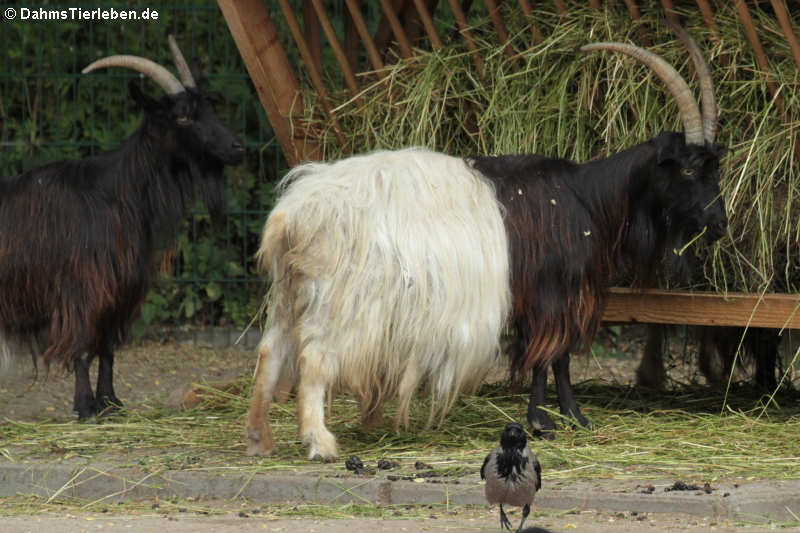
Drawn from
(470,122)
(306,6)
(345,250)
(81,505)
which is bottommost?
(81,505)

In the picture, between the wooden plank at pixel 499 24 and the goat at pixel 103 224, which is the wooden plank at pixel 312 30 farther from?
the wooden plank at pixel 499 24

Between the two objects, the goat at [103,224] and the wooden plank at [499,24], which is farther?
the wooden plank at [499,24]

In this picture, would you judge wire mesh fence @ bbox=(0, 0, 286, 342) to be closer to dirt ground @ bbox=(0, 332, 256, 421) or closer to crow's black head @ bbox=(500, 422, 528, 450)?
dirt ground @ bbox=(0, 332, 256, 421)

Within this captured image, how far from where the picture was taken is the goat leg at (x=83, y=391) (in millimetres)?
7625

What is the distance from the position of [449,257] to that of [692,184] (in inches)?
52.4

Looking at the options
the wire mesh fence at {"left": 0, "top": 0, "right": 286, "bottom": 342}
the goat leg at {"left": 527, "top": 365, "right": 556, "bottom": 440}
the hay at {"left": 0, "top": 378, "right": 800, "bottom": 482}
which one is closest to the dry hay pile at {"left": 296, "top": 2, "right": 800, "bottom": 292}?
the hay at {"left": 0, "top": 378, "right": 800, "bottom": 482}

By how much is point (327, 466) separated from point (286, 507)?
397mm

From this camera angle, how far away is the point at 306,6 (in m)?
8.55

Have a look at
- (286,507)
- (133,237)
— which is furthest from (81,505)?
(133,237)

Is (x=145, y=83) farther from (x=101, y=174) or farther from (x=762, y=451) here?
(x=762, y=451)

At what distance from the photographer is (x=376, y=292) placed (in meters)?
6.28

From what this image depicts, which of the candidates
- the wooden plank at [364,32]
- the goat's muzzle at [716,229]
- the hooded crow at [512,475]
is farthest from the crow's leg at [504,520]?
the wooden plank at [364,32]

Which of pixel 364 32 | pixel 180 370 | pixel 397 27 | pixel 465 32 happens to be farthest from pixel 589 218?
pixel 180 370

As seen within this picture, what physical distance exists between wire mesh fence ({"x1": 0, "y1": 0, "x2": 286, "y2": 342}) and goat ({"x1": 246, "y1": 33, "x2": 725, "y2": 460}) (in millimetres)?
4021
